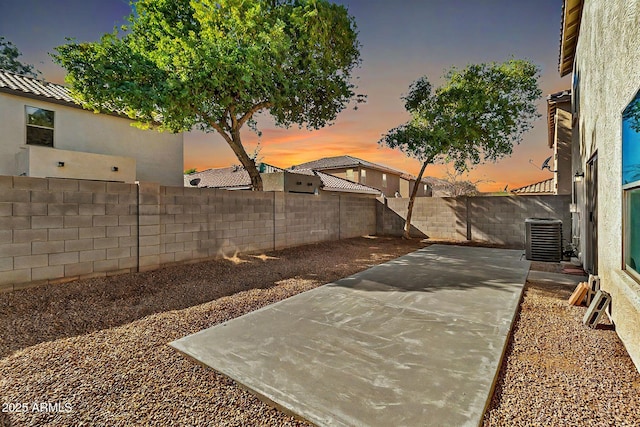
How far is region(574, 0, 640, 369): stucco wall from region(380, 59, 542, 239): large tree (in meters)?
5.24

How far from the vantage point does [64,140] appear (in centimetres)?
1024

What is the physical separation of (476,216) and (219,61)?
9.89m

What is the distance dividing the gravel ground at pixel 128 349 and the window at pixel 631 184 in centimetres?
346

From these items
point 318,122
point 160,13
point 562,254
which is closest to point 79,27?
point 160,13

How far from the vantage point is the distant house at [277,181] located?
11.6 metres

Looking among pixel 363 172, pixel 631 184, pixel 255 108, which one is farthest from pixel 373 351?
pixel 363 172

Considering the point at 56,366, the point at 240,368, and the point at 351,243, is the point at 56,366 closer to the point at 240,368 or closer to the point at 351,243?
the point at 240,368

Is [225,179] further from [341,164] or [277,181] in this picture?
[277,181]

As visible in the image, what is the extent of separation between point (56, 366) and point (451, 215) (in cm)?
1173

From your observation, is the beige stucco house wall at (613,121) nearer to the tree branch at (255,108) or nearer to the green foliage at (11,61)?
the tree branch at (255,108)

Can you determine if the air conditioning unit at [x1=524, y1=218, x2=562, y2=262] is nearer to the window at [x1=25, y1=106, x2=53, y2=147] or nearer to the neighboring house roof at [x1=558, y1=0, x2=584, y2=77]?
the neighboring house roof at [x1=558, y1=0, x2=584, y2=77]

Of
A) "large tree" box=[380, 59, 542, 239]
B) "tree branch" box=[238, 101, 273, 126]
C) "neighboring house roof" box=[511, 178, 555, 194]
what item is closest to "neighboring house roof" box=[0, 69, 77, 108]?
"tree branch" box=[238, 101, 273, 126]

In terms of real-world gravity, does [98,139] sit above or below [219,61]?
below

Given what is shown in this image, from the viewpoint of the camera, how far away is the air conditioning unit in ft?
23.8
